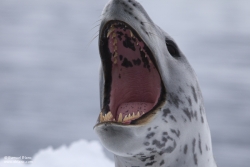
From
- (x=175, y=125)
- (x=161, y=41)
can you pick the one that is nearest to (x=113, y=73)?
(x=161, y=41)

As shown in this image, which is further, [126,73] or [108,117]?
[126,73]

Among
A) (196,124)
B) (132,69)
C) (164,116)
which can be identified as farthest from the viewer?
(132,69)

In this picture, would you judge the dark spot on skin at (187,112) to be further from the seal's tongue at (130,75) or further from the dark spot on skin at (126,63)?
the dark spot on skin at (126,63)

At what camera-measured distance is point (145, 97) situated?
1.47 m

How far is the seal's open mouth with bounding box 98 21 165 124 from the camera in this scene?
1.37m

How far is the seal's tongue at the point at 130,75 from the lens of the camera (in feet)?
4.60

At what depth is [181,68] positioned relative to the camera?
1.39 metres

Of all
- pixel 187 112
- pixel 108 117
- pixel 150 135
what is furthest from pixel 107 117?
pixel 187 112

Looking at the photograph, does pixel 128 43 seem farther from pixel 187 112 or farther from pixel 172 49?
pixel 187 112

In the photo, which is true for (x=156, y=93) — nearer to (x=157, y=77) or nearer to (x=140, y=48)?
(x=157, y=77)

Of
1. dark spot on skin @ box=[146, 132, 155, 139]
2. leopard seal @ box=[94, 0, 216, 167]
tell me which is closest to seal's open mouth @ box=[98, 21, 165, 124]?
leopard seal @ box=[94, 0, 216, 167]

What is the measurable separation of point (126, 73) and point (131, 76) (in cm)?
2

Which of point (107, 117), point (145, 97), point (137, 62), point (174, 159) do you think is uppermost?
point (137, 62)

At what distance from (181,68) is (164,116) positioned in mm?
211
